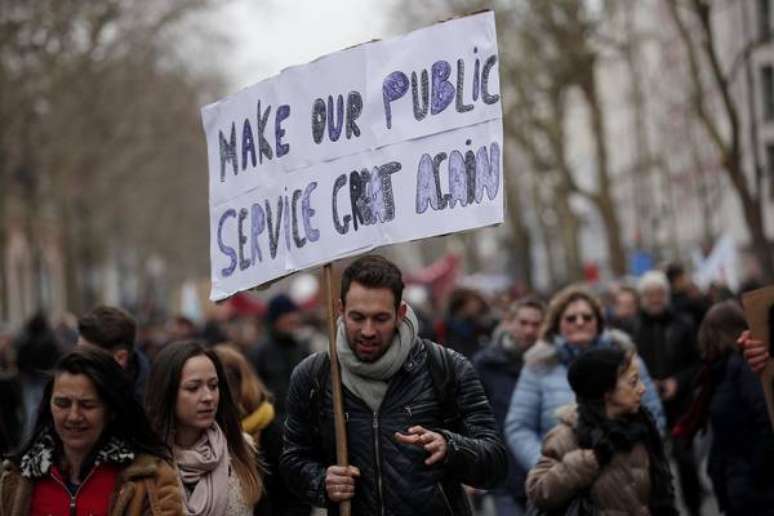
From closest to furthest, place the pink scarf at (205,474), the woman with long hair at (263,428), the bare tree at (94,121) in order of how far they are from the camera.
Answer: the pink scarf at (205,474) < the woman with long hair at (263,428) < the bare tree at (94,121)

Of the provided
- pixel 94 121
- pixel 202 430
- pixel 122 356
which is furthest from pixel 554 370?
pixel 94 121

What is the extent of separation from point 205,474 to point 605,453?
151cm

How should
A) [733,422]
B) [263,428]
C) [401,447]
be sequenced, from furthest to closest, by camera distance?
[733,422] < [263,428] < [401,447]

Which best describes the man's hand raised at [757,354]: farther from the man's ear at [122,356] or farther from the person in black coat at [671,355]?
the person in black coat at [671,355]

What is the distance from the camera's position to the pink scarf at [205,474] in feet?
17.8

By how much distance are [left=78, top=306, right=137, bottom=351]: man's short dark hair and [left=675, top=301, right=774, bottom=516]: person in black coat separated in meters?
2.57

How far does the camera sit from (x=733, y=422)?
7172 millimetres

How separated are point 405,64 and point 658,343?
6.64 meters

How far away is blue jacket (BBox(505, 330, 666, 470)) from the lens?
7.53m

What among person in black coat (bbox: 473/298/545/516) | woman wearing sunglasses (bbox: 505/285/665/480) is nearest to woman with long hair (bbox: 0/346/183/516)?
woman wearing sunglasses (bbox: 505/285/665/480)

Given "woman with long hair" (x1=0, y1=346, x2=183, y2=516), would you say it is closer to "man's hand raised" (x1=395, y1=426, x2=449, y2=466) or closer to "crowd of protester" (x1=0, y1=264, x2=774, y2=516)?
"crowd of protester" (x1=0, y1=264, x2=774, y2=516)

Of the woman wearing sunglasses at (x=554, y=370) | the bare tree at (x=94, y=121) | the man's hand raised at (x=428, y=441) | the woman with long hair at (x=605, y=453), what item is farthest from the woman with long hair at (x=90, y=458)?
the bare tree at (x=94, y=121)

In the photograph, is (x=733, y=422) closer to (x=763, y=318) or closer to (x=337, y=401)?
(x=763, y=318)

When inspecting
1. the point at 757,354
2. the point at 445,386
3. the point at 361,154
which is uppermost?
the point at 361,154
